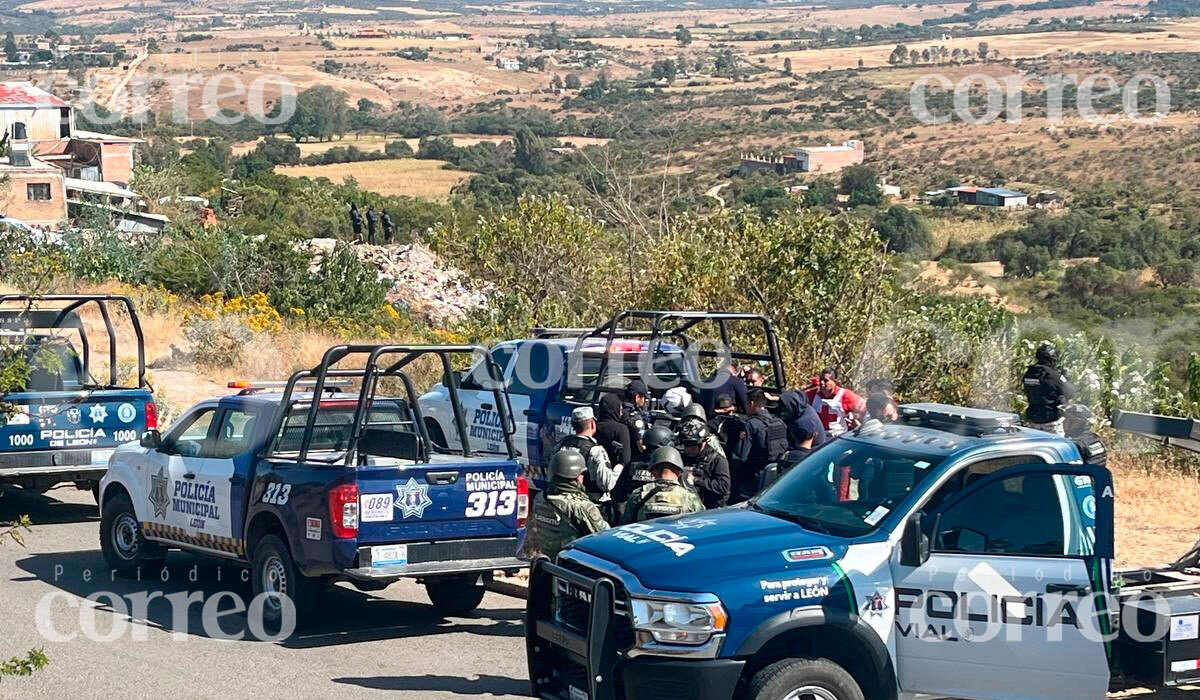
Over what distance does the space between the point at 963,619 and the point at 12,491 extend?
1257 centimetres

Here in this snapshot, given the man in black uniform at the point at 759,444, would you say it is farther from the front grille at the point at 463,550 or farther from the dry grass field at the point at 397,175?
the dry grass field at the point at 397,175

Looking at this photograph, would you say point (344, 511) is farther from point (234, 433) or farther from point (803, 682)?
point (803, 682)

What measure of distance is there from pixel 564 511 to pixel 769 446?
3264 millimetres

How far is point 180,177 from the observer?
82438mm

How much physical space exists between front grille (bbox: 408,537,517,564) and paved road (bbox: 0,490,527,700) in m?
0.60

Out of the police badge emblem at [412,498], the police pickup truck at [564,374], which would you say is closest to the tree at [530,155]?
the police pickup truck at [564,374]

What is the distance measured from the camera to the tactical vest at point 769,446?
476 inches

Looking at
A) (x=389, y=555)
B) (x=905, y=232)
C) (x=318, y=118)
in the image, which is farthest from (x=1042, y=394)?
(x=318, y=118)

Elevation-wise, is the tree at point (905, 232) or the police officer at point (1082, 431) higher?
the police officer at point (1082, 431)

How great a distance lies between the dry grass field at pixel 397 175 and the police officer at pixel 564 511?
76841 millimetres

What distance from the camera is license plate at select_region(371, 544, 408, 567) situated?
9.69 meters

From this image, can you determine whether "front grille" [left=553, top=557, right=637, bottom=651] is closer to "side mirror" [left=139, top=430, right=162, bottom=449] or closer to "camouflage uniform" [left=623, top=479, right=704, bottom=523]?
"camouflage uniform" [left=623, top=479, right=704, bottom=523]

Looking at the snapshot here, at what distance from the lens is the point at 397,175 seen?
327 feet

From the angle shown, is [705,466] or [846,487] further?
[705,466]
